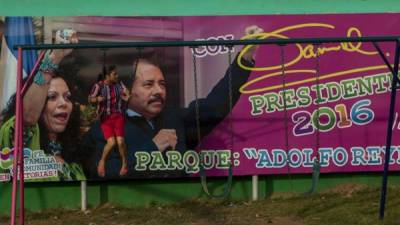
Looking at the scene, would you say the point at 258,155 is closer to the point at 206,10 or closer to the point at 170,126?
the point at 170,126

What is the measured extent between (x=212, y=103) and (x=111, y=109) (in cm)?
124

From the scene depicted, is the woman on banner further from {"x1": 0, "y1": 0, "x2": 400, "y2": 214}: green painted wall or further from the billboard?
{"x1": 0, "y1": 0, "x2": 400, "y2": 214}: green painted wall

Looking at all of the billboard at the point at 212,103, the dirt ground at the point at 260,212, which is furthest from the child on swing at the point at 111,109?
the dirt ground at the point at 260,212

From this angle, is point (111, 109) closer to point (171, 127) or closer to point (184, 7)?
point (171, 127)

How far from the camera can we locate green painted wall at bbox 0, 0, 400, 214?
8227 mm

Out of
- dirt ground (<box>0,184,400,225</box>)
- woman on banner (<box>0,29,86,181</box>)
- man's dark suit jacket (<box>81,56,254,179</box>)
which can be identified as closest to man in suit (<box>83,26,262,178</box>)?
man's dark suit jacket (<box>81,56,254,179</box>)

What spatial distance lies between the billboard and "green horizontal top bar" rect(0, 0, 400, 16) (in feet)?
0.47

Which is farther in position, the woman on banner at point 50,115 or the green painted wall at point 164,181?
the green painted wall at point 164,181

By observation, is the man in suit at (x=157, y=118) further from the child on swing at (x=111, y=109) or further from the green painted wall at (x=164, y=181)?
the green painted wall at (x=164, y=181)

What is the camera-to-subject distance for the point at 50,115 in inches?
318

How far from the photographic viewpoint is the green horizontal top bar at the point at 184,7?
323 inches

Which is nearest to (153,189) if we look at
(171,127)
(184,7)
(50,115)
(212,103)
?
(171,127)

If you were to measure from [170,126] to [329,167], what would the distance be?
206 centimetres

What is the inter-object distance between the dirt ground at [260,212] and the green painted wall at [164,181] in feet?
0.34
